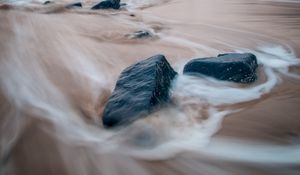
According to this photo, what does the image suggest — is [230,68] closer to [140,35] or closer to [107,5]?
[140,35]

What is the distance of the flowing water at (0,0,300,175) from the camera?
196 centimetres

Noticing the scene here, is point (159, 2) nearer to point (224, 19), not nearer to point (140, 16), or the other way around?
point (140, 16)

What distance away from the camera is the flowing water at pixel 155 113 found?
1.96 m

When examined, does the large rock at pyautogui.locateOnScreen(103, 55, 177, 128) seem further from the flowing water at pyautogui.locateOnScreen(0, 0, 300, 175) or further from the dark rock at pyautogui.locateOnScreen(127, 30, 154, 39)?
the dark rock at pyautogui.locateOnScreen(127, 30, 154, 39)

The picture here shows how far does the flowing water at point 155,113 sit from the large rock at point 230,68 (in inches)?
3.0

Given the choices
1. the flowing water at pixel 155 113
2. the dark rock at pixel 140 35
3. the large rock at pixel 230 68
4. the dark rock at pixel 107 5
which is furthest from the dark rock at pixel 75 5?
the large rock at pixel 230 68

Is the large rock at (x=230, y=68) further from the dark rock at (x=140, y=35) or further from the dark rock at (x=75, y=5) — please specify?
the dark rock at (x=75, y=5)

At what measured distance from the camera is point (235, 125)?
2283 millimetres

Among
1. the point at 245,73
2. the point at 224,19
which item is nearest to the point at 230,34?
the point at 224,19

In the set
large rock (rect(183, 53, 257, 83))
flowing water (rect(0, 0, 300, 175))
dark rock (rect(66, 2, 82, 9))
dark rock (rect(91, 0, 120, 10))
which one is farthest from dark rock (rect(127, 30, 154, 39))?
dark rock (rect(66, 2, 82, 9))

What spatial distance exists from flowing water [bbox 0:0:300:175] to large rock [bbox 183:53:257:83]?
0.25ft

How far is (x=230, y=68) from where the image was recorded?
289 cm

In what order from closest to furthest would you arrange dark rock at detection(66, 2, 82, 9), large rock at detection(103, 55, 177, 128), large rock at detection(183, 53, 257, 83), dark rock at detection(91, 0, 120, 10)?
large rock at detection(103, 55, 177, 128) < large rock at detection(183, 53, 257, 83) < dark rock at detection(91, 0, 120, 10) < dark rock at detection(66, 2, 82, 9)

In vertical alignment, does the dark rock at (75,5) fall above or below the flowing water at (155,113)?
above
